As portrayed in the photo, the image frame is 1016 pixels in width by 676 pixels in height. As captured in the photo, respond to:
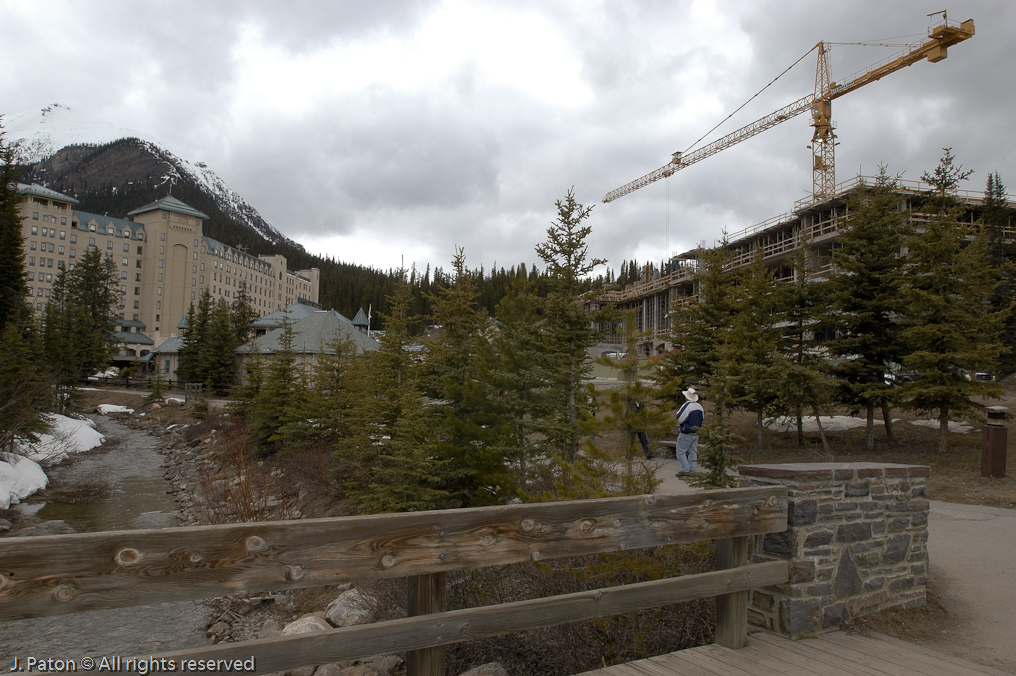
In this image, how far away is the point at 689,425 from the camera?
11.5 meters

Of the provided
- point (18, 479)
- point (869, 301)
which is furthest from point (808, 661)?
point (18, 479)

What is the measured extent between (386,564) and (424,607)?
14.8 inches

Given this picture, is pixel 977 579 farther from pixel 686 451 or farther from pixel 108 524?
pixel 108 524

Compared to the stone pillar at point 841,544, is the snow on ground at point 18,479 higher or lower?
lower

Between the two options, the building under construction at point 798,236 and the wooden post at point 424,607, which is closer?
the wooden post at point 424,607

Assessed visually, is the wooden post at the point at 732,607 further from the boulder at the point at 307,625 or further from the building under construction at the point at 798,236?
the building under construction at the point at 798,236

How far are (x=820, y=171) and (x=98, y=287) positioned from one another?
89.6m

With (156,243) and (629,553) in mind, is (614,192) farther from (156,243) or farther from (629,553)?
(629,553)

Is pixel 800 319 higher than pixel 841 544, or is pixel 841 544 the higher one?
pixel 800 319

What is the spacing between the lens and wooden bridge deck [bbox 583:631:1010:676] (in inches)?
149

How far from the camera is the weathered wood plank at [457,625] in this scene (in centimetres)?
257

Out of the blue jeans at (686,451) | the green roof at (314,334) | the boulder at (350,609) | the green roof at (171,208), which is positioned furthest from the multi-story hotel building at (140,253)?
the blue jeans at (686,451)

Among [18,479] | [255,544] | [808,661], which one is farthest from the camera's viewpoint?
[18,479]

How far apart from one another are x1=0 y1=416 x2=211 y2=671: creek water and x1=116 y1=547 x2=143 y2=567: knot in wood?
0.40 metres
